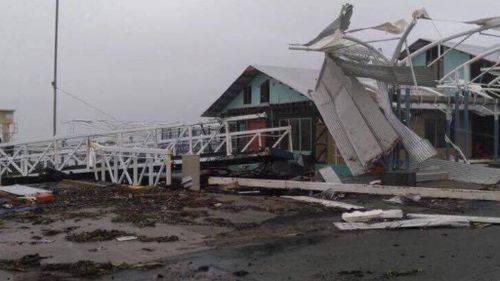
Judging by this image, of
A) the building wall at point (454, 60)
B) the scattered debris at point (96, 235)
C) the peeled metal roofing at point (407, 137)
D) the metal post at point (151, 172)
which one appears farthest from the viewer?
the building wall at point (454, 60)

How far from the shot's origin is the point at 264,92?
1049 inches

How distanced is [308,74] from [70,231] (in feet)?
62.0

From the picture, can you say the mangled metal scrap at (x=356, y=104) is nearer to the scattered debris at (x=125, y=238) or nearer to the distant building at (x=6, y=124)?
the scattered debris at (x=125, y=238)

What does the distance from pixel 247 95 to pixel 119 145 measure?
841 cm

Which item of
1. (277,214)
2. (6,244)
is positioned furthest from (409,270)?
(6,244)

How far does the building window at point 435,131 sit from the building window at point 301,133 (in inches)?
213

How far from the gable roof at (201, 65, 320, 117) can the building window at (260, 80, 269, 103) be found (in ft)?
1.97

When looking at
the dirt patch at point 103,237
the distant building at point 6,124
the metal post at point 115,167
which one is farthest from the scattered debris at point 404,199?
the distant building at point 6,124

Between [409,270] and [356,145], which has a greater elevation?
[356,145]

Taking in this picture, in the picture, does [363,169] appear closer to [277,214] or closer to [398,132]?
[398,132]

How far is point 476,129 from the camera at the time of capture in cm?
2792

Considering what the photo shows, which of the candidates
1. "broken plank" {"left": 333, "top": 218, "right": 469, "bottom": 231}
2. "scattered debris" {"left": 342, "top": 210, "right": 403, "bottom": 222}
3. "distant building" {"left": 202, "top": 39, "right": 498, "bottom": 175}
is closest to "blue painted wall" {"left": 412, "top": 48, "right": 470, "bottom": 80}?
"distant building" {"left": 202, "top": 39, "right": 498, "bottom": 175}

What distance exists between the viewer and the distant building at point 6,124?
3095 cm

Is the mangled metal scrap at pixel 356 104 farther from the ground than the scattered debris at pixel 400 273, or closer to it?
farther from the ground
